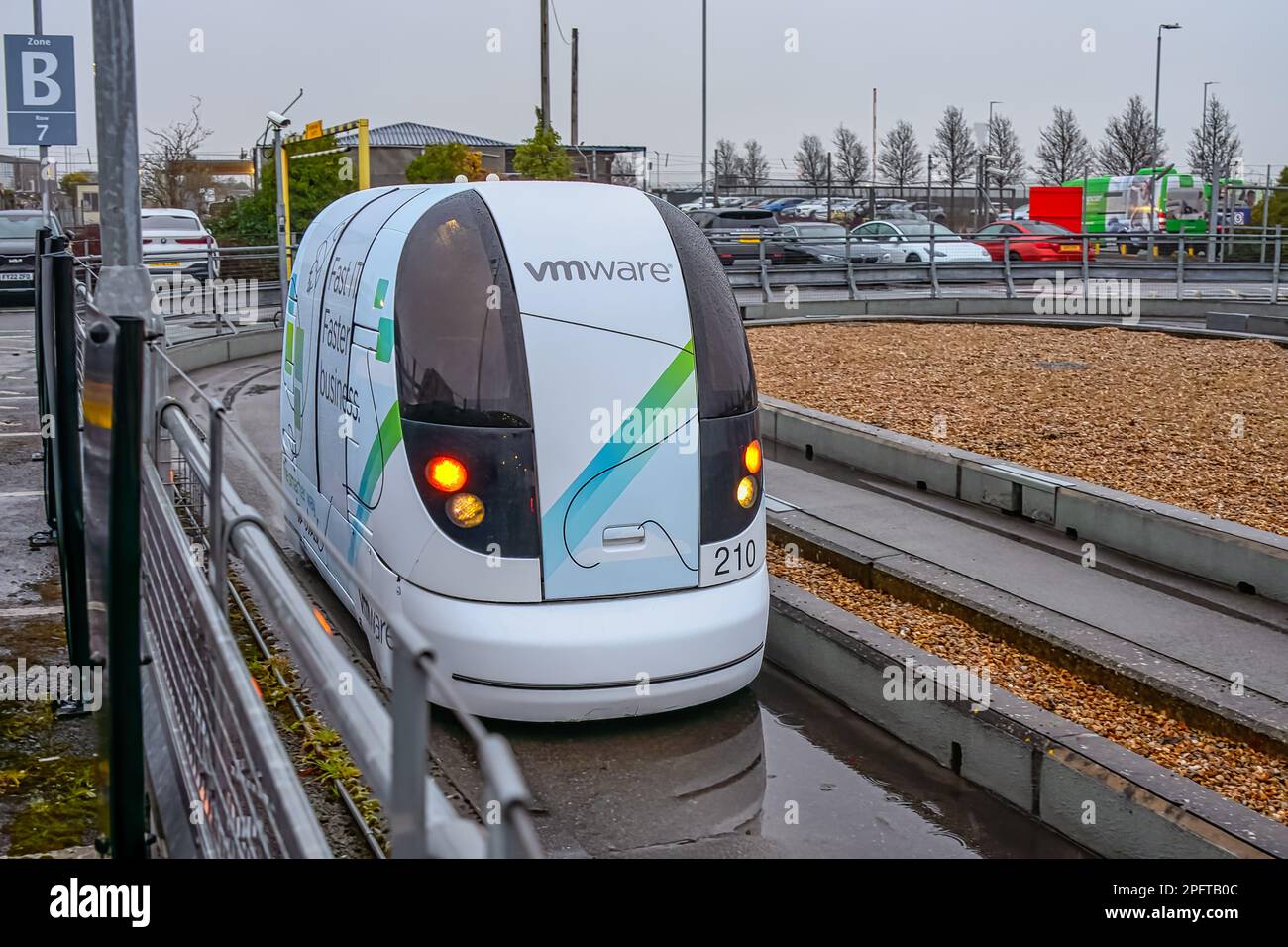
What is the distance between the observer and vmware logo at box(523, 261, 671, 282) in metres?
6.46

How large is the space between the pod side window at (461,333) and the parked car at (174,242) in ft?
58.1

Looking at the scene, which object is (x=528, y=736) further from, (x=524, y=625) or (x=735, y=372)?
(x=735, y=372)

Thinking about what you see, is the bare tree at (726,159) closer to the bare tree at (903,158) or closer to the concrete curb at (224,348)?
the bare tree at (903,158)

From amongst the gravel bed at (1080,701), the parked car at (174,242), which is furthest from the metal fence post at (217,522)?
the parked car at (174,242)

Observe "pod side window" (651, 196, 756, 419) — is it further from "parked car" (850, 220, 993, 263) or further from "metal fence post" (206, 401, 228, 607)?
"parked car" (850, 220, 993, 263)

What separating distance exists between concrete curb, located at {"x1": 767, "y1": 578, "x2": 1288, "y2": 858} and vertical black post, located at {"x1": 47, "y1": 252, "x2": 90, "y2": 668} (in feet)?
11.5

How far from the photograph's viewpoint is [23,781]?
18.4 feet

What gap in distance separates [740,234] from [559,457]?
29.3 metres

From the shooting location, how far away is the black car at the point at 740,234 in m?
34.0

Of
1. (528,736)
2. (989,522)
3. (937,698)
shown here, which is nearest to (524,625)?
(528,736)

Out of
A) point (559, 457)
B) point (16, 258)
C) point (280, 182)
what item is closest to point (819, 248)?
point (16, 258)

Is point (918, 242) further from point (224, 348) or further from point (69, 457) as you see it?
point (69, 457)
